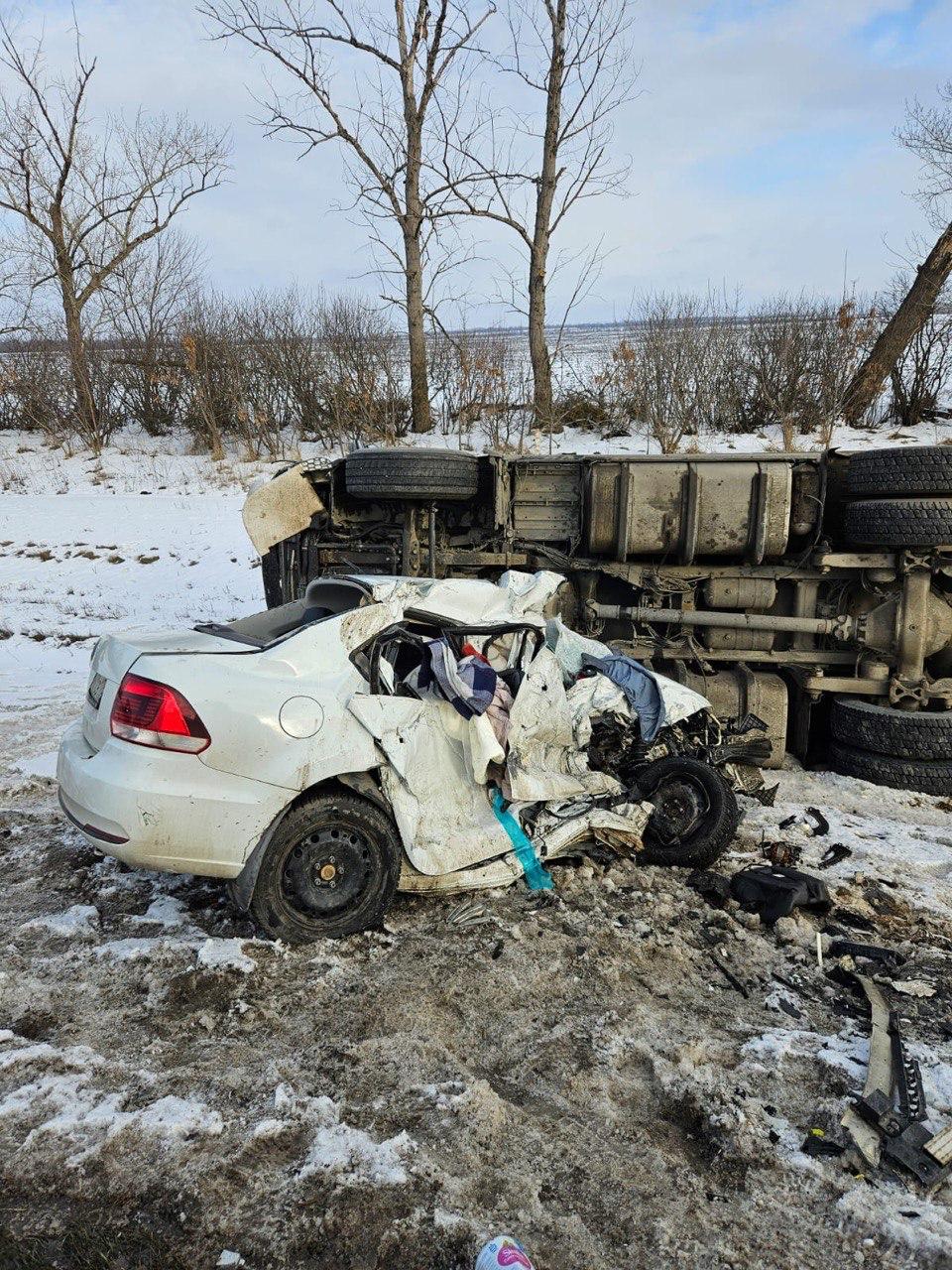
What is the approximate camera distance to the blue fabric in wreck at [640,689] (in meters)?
4.63

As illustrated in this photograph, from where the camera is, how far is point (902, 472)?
6039mm

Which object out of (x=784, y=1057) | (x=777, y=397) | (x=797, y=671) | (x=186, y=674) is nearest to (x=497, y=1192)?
(x=784, y=1057)

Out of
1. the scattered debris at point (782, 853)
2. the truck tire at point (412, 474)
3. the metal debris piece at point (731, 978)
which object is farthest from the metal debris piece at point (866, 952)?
the truck tire at point (412, 474)

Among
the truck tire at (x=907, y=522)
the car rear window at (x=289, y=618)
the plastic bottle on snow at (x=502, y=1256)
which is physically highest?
the truck tire at (x=907, y=522)

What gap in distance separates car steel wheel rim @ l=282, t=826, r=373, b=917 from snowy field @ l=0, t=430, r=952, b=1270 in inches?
8.1

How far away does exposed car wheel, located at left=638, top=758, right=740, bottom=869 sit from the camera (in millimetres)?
4480

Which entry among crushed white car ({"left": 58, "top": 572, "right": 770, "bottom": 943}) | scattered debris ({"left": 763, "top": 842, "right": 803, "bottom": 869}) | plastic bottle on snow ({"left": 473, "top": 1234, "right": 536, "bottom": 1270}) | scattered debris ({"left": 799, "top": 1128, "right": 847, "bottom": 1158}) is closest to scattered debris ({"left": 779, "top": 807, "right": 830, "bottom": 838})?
scattered debris ({"left": 763, "top": 842, "right": 803, "bottom": 869})

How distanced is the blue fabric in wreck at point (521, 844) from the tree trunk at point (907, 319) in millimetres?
13433

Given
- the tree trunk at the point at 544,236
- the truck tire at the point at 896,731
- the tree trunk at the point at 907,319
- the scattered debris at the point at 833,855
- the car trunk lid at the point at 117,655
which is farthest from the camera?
the tree trunk at the point at 544,236

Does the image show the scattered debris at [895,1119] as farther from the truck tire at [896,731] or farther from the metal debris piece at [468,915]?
the truck tire at [896,731]

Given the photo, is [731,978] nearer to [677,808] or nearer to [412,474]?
[677,808]

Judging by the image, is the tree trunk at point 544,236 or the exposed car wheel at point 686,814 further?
the tree trunk at point 544,236

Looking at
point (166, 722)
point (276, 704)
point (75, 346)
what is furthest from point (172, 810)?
point (75, 346)

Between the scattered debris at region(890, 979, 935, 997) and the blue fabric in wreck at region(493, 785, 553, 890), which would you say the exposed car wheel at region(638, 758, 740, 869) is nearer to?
the blue fabric in wreck at region(493, 785, 553, 890)
